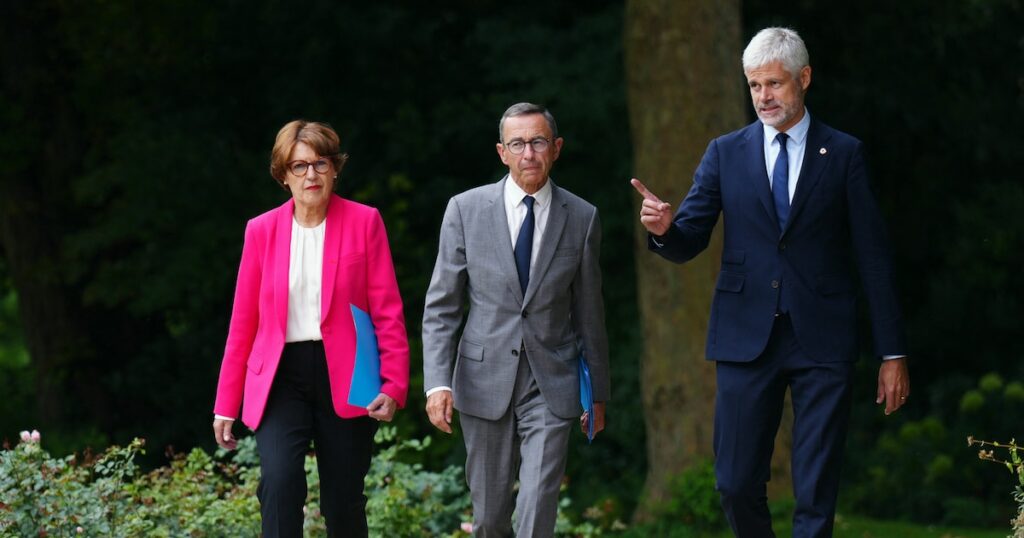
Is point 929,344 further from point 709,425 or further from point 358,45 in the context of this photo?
point 358,45

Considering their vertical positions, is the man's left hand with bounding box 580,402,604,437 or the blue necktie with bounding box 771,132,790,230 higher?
the blue necktie with bounding box 771,132,790,230

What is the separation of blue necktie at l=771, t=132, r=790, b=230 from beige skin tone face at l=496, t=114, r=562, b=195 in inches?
31.0

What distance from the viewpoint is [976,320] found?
1309 centimetres

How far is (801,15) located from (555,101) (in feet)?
7.87

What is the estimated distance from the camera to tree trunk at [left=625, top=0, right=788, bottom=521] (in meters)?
9.75

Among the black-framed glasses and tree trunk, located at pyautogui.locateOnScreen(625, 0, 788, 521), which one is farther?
tree trunk, located at pyautogui.locateOnScreen(625, 0, 788, 521)

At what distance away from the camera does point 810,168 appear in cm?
563

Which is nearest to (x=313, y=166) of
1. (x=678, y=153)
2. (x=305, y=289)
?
(x=305, y=289)

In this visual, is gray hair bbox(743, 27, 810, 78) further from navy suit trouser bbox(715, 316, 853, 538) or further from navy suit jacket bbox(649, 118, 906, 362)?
navy suit trouser bbox(715, 316, 853, 538)

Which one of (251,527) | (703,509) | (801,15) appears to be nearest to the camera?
(251,527)

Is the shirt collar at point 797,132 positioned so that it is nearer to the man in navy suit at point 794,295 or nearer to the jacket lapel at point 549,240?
the man in navy suit at point 794,295

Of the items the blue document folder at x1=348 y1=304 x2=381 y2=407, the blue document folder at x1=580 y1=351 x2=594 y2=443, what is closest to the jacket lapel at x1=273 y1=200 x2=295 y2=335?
the blue document folder at x1=348 y1=304 x2=381 y2=407

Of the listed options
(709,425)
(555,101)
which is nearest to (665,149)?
(709,425)

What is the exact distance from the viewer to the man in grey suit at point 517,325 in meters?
5.80
